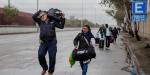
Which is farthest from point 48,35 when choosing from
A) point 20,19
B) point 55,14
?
point 20,19

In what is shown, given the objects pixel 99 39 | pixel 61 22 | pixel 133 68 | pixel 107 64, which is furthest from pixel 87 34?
pixel 99 39

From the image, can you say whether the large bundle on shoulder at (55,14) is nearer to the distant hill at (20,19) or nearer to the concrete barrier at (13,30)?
the concrete barrier at (13,30)

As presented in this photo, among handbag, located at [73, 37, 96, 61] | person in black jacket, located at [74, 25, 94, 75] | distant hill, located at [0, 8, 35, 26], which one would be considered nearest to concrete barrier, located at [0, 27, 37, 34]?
distant hill, located at [0, 8, 35, 26]

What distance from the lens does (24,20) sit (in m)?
89.3

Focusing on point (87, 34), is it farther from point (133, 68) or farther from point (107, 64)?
point (107, 64)

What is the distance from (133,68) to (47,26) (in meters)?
5.14

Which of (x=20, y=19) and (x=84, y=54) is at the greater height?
(x=84, y=54)

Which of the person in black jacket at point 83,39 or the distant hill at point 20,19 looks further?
the distant hill at point 20,19

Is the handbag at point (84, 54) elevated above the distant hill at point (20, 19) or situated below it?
above

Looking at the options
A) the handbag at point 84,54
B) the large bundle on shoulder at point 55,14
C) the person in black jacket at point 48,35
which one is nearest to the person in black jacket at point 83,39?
the handbag at point 84,54

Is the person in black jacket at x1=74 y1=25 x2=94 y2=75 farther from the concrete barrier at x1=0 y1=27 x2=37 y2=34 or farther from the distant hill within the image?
the distant hill

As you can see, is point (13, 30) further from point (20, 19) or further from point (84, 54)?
point (84, 54)

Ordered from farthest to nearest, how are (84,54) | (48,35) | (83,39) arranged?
(83,39) → (84,54) → (48,35)

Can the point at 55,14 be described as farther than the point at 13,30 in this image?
No
